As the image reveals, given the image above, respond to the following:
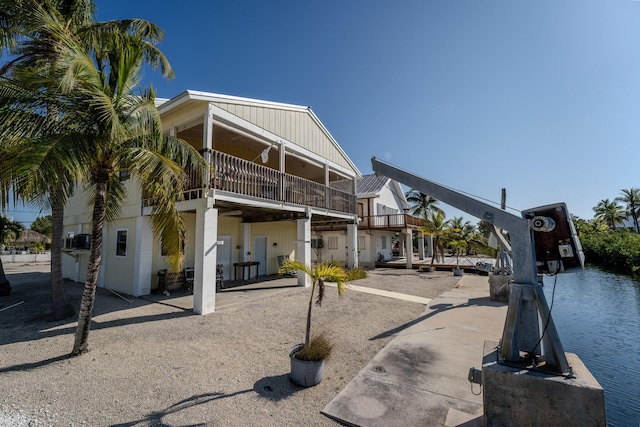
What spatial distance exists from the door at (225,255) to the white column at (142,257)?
283cm

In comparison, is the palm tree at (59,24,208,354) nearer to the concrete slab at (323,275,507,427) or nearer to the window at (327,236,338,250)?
the concrete slab at (323,275,507,427)

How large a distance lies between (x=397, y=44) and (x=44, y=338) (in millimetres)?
11426

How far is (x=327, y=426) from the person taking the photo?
3156 millimetres

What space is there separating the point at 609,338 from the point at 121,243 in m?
15.6

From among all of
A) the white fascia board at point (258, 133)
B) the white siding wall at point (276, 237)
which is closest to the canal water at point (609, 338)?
the white fascia board at point (258, 133)

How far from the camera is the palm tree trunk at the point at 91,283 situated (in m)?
4.96

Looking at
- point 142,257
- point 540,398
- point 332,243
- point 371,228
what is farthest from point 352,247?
point 540,398

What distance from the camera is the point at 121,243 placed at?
10789mm

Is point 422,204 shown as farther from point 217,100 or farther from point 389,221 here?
point 217,100

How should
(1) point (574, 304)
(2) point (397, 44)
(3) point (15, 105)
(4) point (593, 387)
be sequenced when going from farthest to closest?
1. (1) point (574, 304)
2. (2) point (397, 44)
3. (3) point (15, 105)
4. (4) point (593, 387)

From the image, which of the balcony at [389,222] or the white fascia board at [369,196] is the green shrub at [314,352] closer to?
the balcony at [389,222]

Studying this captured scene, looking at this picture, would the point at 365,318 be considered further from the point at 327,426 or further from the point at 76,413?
the point at 76,413

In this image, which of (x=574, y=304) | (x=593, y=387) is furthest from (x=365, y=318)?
(x=574, y=304)

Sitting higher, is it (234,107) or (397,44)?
(397,44)
